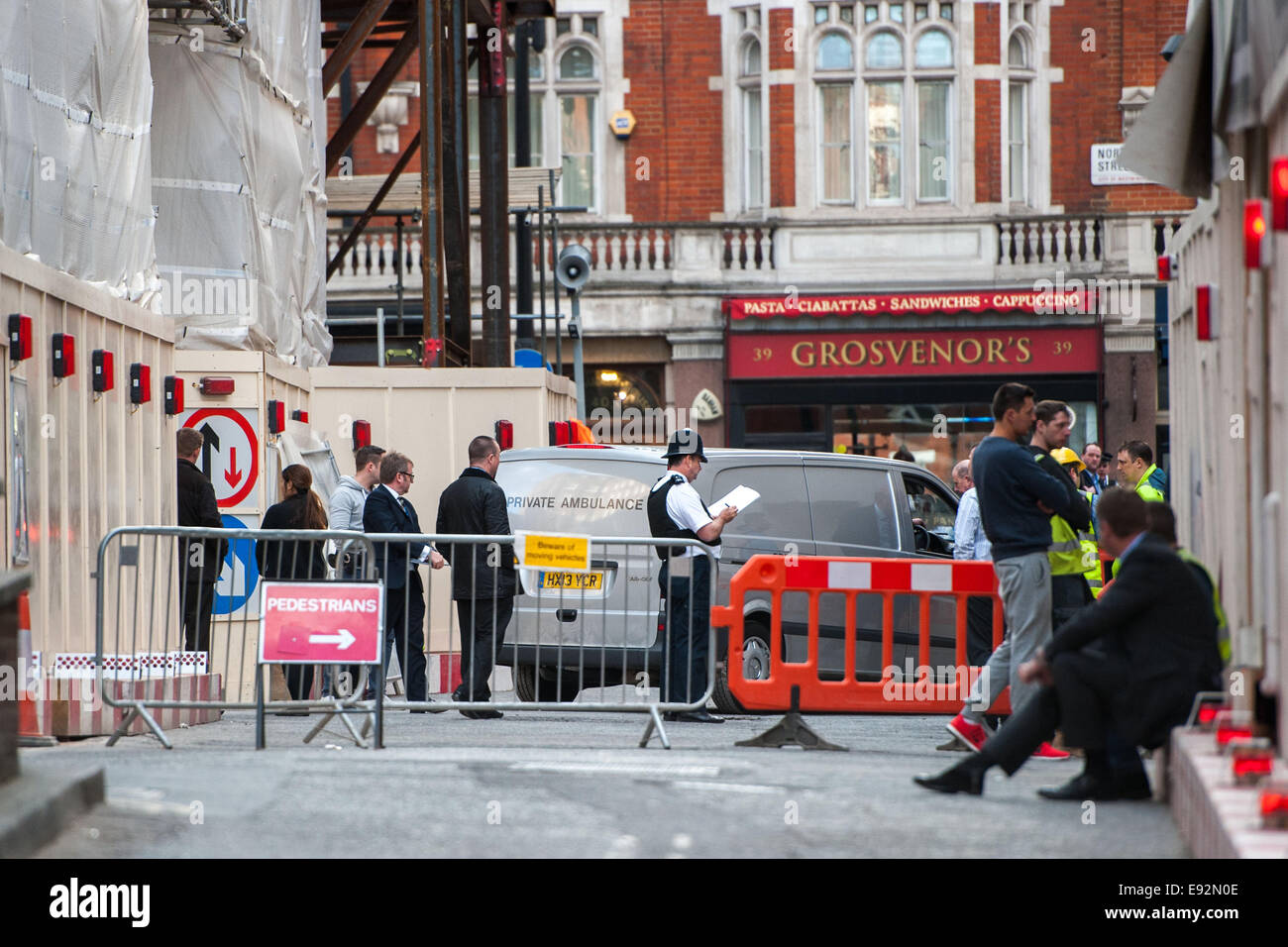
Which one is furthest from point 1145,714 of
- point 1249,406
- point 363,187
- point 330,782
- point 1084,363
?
point 1084,363

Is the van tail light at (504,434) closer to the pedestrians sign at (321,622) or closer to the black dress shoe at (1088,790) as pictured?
the pedestrians sign at (321,622)

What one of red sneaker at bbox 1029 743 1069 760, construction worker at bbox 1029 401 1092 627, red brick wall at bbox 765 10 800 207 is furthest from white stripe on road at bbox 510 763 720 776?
red brick wall at bbox 765 10 800 207

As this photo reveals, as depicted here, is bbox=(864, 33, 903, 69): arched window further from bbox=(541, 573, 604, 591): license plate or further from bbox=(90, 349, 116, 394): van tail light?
bbox=(90, 349, 116, 394): van tail light

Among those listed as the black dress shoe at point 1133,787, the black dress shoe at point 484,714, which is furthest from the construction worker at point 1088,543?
the black dress shoe at point 484,714

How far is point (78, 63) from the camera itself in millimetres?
11523

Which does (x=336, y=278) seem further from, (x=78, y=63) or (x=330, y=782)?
(x=330, y=782)

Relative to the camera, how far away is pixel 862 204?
28547 millimetres

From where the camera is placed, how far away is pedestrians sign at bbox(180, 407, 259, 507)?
14.3 meters

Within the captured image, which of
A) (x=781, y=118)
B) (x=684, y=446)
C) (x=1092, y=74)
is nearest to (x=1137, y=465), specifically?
(x=684, y=446)

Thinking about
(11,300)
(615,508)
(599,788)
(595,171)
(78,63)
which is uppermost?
(595,171)

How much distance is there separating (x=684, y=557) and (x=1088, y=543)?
2.55 metres

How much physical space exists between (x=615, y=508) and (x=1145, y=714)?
628 centimetres

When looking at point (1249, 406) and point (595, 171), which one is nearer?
point (1249, 406)

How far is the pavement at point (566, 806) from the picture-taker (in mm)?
6371
